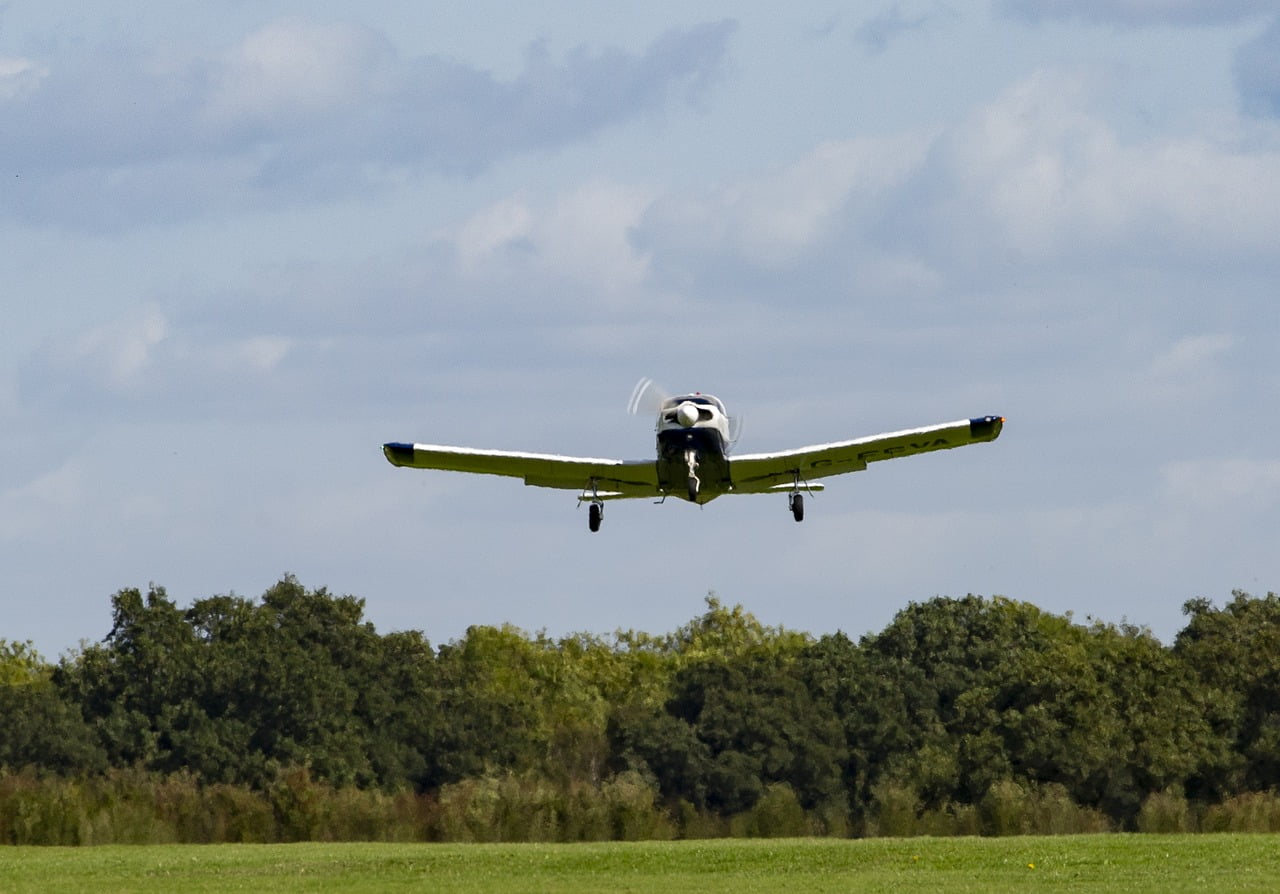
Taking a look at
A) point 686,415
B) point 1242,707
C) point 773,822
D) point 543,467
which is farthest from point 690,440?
point 1242,707

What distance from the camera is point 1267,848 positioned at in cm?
3828

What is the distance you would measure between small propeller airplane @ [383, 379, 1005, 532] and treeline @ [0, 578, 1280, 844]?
11.8 m

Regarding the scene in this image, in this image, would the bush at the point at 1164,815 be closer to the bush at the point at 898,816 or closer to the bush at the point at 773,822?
the bush at the point at 898,816

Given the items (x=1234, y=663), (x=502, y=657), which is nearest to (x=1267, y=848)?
(x=1234, y=663)

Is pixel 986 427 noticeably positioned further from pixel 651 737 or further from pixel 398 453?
pixel 651 737

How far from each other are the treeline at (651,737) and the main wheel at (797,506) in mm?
12392

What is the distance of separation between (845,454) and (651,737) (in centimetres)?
3535

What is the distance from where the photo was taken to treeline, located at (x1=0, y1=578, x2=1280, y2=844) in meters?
54.0

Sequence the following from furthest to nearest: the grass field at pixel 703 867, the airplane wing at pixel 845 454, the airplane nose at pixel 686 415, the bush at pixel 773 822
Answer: the bush at pixel 773 822, the airplane wing at pixel 845 454, the airplane nose at pixel 686 415, the grass field at pixel 703 867

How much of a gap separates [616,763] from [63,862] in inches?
1541

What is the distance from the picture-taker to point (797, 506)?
141 feet

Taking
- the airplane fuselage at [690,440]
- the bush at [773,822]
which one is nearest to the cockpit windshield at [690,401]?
the airplane fuselage at [690,440]

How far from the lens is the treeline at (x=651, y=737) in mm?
54000

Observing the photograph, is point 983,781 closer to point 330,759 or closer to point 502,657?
point 330,759
